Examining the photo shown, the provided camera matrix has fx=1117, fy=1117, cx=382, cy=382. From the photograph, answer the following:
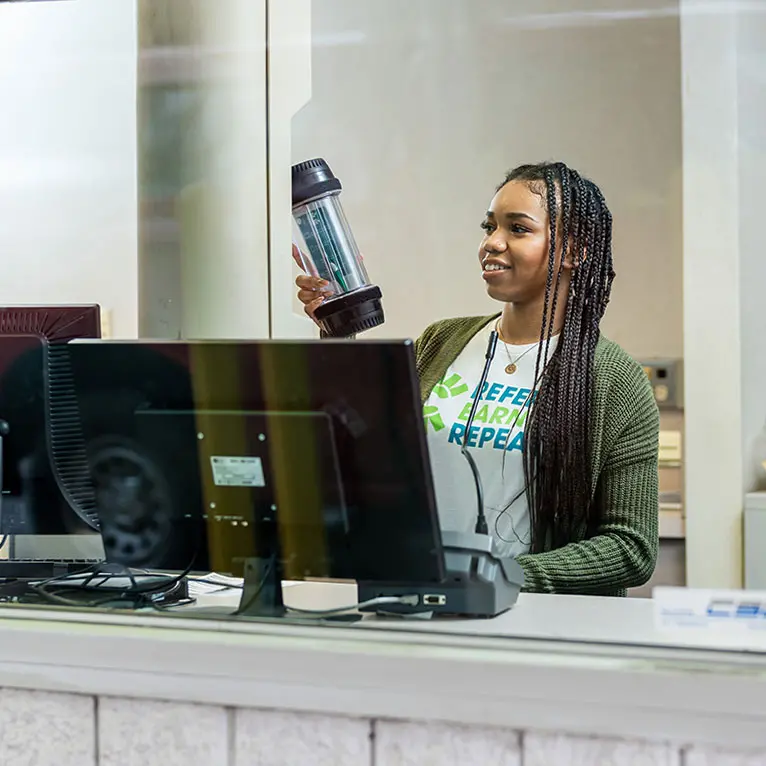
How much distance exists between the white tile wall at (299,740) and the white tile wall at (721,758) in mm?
283

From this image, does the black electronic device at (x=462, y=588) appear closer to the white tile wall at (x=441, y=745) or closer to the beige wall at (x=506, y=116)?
the white tile wall at (x=441, y=745)

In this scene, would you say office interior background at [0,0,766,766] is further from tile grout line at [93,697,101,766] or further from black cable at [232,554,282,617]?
tile grout line at [93,697,101,766]

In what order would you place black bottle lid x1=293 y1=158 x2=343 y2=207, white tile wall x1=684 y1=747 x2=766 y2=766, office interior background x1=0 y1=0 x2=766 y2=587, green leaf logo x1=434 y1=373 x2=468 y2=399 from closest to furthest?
white tile wall x1=684 y1=747 x2=766 y2=766
green leaf logo x1=434 y1=373 x2=468 y2=399
black bottle lid x1=293 y1=158 x2=343 y2=207
office interior background x1=0 y1=0 x2=766 y2=587

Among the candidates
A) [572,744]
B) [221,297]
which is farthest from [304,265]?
[572,744]

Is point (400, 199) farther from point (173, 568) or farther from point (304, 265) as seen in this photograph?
point (173, 568)

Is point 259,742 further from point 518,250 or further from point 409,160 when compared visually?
point 409,160

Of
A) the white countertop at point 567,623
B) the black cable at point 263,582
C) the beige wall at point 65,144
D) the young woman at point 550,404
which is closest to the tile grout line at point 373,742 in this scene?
the white countertop at point 567,623

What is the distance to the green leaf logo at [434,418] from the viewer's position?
1746 millimetres

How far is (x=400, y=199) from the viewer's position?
2.98m

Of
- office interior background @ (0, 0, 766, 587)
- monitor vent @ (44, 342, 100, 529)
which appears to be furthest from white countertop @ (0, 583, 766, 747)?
office interior background @ (0, 0, 766, 587)

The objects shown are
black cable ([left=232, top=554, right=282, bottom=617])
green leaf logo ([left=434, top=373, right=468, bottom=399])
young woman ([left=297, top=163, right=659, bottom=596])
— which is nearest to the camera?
black cable ([left=232, top=554, right=282, bottom=617])

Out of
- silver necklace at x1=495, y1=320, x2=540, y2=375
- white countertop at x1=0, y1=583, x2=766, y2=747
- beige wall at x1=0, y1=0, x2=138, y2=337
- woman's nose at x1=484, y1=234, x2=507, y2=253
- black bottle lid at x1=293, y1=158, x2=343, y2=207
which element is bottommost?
white countertop at x1=0, y1=583, x2=766, y2=747

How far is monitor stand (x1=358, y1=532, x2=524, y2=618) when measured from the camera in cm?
118

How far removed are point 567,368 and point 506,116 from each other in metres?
1.54
